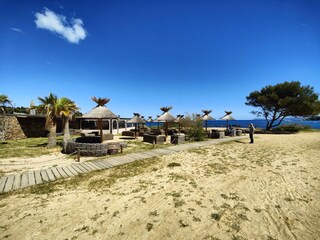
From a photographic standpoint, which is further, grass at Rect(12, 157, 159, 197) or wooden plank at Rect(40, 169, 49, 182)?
wooden plank at Rect(40, 169, 49, 182)

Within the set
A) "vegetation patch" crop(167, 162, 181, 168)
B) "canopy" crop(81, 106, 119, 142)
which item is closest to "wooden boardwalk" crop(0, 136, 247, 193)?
"vegetation patch" crop(167, 162, 181, 168)

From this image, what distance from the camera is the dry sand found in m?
3.36

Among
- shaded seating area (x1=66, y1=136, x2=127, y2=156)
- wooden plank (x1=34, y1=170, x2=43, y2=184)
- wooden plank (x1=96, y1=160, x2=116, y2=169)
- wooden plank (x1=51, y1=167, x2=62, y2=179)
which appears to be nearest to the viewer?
wooden plank (x1=34, y1=170, x2=43, y2=184)

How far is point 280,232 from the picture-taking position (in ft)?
11.1

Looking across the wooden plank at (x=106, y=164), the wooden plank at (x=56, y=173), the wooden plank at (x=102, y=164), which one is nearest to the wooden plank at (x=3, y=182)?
the wooden plank at (x=56, y=173)

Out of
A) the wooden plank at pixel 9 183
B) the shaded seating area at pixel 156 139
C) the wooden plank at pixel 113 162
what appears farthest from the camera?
the shaded seating area at pixel 156 139

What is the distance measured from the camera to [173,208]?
421 cm

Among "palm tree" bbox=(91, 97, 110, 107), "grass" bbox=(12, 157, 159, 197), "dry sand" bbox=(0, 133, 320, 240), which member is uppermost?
"palm tree" bbox=(91, 97, 110, 107)

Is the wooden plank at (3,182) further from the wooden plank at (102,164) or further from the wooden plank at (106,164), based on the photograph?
the wooden plank at (106,164)

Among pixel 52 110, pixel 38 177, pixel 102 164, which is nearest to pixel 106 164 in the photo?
pixel 102 164

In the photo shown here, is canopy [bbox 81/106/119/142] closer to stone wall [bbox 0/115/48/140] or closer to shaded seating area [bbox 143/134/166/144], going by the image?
shaded seating area [bbox 143/134/166/144]

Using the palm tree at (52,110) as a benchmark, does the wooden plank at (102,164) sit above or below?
below

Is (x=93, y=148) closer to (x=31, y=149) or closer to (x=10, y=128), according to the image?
(x=31, y=149)

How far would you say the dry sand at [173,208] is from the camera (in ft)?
11.0
